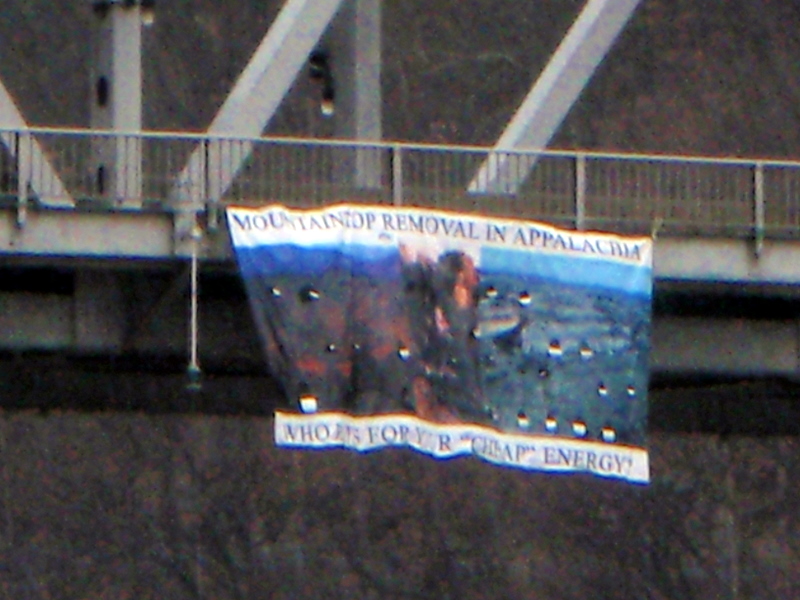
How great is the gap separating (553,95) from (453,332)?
399 centimetres

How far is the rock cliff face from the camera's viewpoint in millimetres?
62469

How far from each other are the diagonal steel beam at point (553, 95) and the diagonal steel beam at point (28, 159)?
4306 millimetres

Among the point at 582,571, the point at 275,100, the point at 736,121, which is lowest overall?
the point at 275,100

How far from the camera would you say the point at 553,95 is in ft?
88.5

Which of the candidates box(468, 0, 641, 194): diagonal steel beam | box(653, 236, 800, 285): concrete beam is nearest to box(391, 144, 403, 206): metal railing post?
box(468, 0, 641, 194): diagonal steel beam

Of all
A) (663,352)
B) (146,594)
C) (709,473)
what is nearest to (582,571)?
(709,473)

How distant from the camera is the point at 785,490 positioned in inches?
2378

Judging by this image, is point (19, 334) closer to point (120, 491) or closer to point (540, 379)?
point (540, 379)

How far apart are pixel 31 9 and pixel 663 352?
1705 inches

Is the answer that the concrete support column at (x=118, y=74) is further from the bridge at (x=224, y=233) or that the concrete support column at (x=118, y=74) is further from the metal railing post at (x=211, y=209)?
the metal railing post at (x=211, y=209)

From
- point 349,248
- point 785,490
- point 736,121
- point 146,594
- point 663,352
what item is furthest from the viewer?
point 736,121

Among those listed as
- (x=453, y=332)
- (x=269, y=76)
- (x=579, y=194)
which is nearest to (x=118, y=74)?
(x=269, y=76)

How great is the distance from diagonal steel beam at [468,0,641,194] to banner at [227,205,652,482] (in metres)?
1.80

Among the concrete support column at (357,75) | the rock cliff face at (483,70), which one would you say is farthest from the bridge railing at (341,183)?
the rock cliff face at (483,70)
